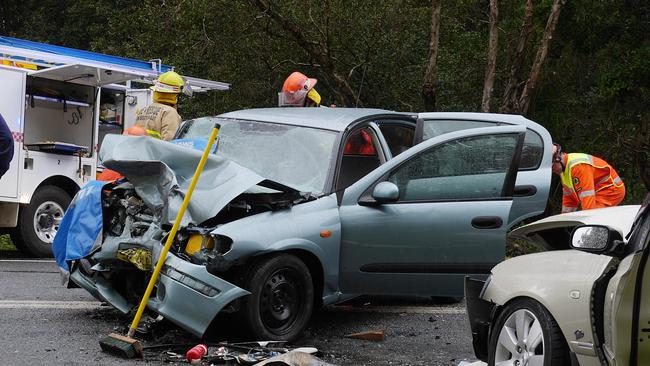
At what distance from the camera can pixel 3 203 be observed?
1159 centimetres

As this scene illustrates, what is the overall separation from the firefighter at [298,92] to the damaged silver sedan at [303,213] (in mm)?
1673

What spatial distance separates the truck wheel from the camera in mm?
11734

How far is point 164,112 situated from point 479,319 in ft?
15.5

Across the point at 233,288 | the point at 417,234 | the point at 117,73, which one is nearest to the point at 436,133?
the point at 417,234

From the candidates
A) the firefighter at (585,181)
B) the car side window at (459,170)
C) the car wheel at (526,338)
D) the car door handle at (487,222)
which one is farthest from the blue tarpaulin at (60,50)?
the car wheel at (526,338)

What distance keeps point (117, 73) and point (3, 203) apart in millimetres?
2241

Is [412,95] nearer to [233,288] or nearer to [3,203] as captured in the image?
[3,203]

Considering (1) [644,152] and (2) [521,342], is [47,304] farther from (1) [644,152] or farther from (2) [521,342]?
(1) [644,152]

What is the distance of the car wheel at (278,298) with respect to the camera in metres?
6.11

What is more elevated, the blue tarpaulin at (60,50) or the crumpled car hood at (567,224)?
the blue tarpaulin at (60,50)

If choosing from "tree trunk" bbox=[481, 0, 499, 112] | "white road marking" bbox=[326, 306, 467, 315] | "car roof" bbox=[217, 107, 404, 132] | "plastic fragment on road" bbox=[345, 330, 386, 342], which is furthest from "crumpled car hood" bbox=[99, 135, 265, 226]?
"tree trunk" bbox=[481, 0, 499, 112]

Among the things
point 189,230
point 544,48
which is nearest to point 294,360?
point 189,230

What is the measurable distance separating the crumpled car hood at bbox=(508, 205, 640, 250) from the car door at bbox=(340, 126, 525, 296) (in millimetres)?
1542

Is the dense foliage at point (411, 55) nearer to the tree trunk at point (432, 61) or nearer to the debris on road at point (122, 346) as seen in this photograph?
the tree trunk at point (432, 61)
